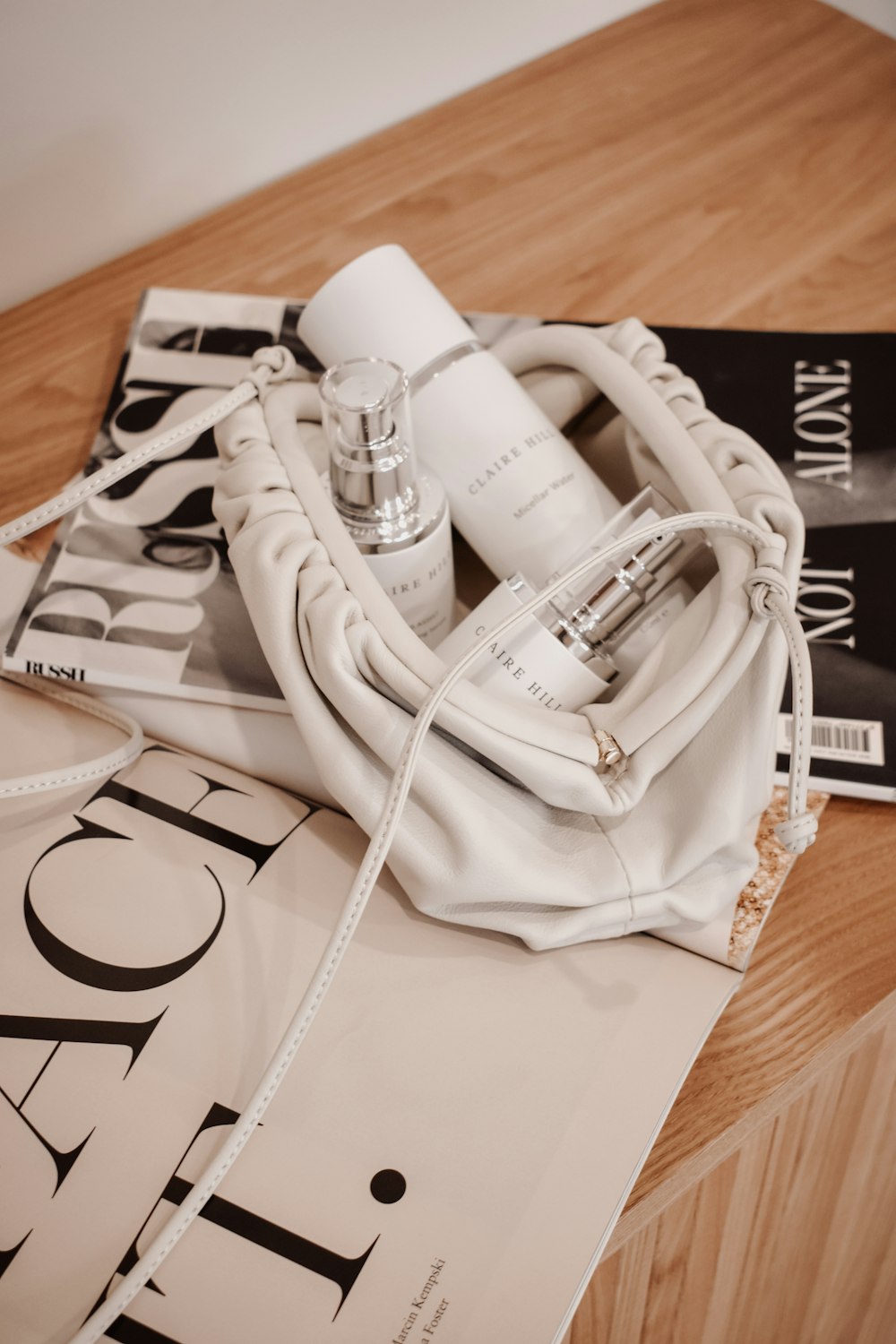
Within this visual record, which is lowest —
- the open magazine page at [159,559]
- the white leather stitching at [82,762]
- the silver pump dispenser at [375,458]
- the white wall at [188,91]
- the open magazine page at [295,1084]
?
the open magazine page at [295,1084]

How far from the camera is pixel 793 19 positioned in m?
0.60

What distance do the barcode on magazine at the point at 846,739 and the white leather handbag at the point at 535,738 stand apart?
0.19 ft

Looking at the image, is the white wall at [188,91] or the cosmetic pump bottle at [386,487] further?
the white wall at [188,91]

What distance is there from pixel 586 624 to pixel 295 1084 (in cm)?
16

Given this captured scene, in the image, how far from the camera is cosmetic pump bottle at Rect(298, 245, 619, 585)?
332 mm

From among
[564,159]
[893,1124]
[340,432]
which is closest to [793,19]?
[564,159]

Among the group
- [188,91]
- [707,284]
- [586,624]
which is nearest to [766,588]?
[586,624]

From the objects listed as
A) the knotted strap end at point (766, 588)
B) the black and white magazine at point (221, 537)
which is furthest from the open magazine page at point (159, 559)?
the knotted strap end at point (766, 588)

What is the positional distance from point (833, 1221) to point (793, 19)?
63 cm

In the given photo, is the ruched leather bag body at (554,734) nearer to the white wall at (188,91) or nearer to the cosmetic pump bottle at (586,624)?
the cosmetic pump bottle at (586,624)

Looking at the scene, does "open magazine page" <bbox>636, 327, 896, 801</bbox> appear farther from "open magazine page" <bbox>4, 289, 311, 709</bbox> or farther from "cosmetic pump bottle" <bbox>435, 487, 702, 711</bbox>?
"open magazine page" <bbox>4, 289, 311, 709</bbox>

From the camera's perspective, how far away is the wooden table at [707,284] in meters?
0.31

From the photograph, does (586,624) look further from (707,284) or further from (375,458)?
(707,284)

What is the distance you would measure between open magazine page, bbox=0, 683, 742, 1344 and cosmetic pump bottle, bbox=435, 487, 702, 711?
0.08 meters
